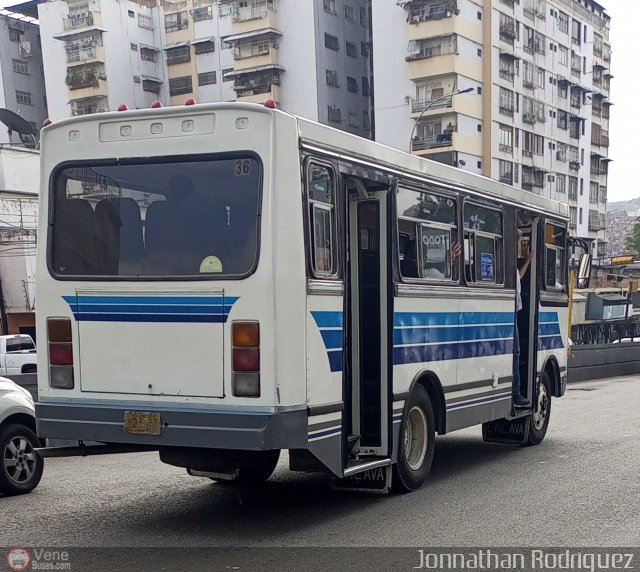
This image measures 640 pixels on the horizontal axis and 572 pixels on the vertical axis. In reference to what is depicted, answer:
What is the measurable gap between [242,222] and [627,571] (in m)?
3.53

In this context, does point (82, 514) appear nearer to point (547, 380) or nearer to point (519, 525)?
point (519, 525)

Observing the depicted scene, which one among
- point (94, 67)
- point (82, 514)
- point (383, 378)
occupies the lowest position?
point (82, 514)

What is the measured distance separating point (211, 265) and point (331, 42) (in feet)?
182

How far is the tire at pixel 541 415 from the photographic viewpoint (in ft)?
38.2

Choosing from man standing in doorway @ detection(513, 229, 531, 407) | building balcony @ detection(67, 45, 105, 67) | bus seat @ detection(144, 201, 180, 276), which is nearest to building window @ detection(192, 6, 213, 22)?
building balcony @ detection(67, 45, 105, 67)

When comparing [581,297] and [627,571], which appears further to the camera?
[581,297]

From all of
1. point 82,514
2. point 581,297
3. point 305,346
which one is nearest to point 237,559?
point 305,346

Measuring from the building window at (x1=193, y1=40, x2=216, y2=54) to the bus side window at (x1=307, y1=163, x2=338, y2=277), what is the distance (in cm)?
5997

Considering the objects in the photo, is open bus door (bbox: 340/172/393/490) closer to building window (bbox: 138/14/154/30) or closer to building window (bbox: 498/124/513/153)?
building window (bbox: 498/124/513/153)

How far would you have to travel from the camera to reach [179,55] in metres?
65.8

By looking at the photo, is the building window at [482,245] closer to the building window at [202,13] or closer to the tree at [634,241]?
the building window at [202,13]

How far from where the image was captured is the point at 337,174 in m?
7.26

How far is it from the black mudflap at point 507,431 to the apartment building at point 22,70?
204 ft

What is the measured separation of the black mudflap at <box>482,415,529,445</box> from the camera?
11.5 metres
